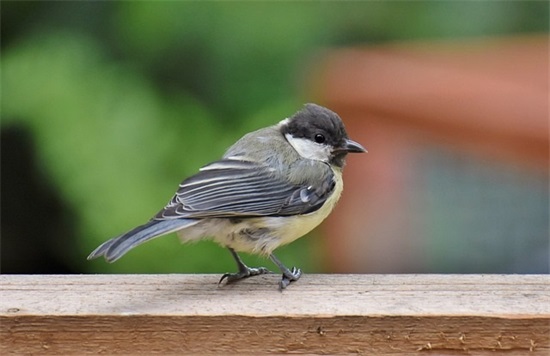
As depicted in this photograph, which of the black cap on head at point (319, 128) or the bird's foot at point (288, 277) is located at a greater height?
the black cap on head at point (319, 128)

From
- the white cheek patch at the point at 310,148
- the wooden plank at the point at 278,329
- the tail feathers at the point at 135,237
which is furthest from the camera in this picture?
the white cheek patch at the point at 310,148

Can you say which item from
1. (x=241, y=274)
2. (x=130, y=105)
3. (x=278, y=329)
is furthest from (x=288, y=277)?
(x=130, y=105)

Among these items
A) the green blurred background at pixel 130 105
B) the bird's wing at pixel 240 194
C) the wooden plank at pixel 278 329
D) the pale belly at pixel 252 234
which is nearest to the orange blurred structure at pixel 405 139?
the green blurred background at pixel 130 105

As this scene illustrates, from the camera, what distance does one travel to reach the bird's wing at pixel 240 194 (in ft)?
8.82

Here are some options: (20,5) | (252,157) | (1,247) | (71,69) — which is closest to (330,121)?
(252,157)

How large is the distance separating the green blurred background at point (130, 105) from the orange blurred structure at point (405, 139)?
0.20 meters

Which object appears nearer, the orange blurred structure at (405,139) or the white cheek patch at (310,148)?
the white cheek patch at (310,148)

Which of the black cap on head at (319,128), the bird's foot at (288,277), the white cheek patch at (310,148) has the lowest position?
the bird's foot at (288,277)

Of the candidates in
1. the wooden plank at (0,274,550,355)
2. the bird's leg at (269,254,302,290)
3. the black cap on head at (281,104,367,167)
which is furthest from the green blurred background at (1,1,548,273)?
the wooden plank at (0,274,550,355)

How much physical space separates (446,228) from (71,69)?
1.88 meters

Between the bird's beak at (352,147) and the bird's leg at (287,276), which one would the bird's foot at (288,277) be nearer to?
the bird's leg at (287,276)

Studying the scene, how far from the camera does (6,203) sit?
15.2 feet

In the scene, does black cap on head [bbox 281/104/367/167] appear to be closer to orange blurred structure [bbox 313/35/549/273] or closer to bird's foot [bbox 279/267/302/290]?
bird's foot [bbox 279/267/302/290]

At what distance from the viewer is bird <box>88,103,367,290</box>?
269 cm
